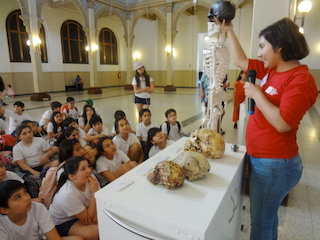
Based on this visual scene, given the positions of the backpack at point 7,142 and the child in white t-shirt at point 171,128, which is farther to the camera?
the child in white t-shirt at point 171,128

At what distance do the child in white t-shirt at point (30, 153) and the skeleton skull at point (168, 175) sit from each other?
81.6 inches

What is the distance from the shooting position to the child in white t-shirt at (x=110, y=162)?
2.38 m

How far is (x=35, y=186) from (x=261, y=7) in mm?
3101

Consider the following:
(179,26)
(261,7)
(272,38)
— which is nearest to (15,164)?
(272,38)

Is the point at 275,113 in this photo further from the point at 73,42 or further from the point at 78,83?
the point at 73,42

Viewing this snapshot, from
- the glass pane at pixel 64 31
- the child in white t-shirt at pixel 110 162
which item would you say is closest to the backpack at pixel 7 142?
the child in white t-shirt at pixel 110 162

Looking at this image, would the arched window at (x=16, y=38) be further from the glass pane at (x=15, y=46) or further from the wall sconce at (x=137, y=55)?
the wall sconce at (x=137, y=55)

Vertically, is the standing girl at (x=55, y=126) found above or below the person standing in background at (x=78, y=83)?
below

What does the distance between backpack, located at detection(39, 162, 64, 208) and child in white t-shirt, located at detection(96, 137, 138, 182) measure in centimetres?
44

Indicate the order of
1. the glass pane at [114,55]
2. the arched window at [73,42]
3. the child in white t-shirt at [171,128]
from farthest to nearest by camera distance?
Answer: the glass pane at [114,55] < the arched window at [73,42] < the child in white t-shirt at [171,128]

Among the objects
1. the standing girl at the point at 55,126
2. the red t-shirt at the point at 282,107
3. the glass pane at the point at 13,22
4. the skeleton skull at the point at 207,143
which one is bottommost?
the standing girl at the point at 55,126

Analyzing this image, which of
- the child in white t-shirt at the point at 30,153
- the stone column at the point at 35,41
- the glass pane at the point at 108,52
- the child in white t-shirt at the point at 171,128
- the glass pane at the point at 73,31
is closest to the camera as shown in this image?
the child in white t-shirt at the point at 30,153

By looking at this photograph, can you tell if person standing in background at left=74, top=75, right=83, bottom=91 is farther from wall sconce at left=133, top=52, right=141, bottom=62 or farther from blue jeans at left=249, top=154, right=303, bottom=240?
blue jeans at left=249, top=154, right=303, bottom=240

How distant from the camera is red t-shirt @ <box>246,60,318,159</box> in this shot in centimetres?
99
